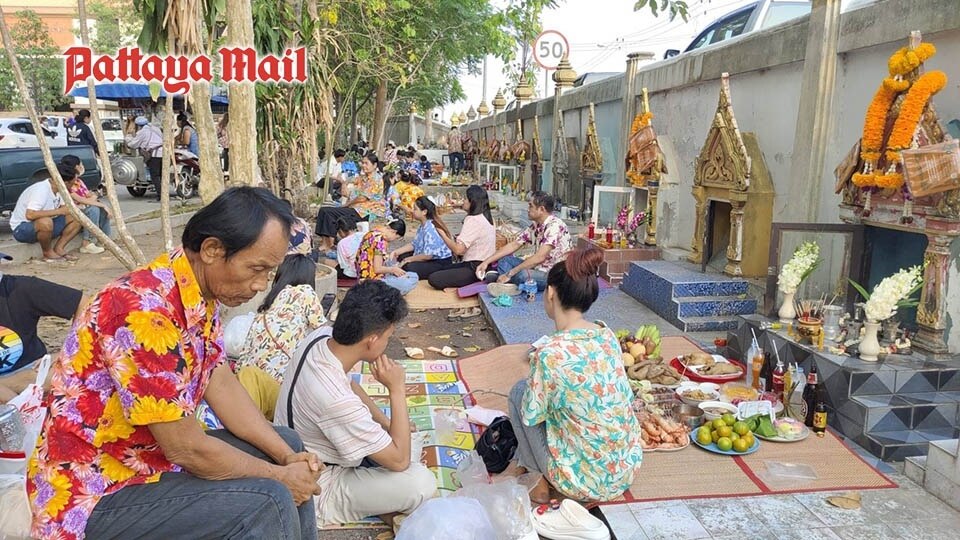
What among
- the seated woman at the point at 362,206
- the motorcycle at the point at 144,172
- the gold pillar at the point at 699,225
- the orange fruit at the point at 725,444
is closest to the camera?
the orange fruit at the point at 725,444

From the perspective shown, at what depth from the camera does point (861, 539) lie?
3.10 meters

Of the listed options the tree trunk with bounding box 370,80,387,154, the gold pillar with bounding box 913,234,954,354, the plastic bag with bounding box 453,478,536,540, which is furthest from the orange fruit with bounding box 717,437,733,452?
the tree trunk with bounding box 370,80,387,154

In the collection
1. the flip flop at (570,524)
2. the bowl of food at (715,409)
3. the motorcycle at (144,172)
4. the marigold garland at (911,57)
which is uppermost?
the marigold garland at (911,57)

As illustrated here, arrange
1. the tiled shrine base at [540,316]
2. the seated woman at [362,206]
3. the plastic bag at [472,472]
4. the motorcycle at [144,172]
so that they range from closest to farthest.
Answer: the plastic bag at [472,472] → the tiled shrine base at [540,316] → the seated woman at [362,206] → the motorcycle at [144,172]

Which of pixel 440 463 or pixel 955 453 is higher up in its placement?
pixel 955 453

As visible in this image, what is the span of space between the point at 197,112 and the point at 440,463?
3608 millimetres

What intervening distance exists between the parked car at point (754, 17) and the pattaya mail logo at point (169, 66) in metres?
5.38

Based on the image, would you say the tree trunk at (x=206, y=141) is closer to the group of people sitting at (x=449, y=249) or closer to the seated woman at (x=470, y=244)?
the group of people sitting at (x=449, y=249)

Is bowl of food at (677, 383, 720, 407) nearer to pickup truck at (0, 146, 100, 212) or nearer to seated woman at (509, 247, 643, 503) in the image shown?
seated woman at (509, 247, 643, 503)

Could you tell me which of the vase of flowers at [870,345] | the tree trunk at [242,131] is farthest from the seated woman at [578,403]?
the tree trunk at [242,131]

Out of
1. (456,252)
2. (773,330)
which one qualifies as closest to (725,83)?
(773,330)

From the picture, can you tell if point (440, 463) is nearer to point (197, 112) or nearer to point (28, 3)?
point (197, 112)

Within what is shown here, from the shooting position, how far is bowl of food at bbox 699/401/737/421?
13.8 feet

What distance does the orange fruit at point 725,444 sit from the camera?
3875 millimetres
